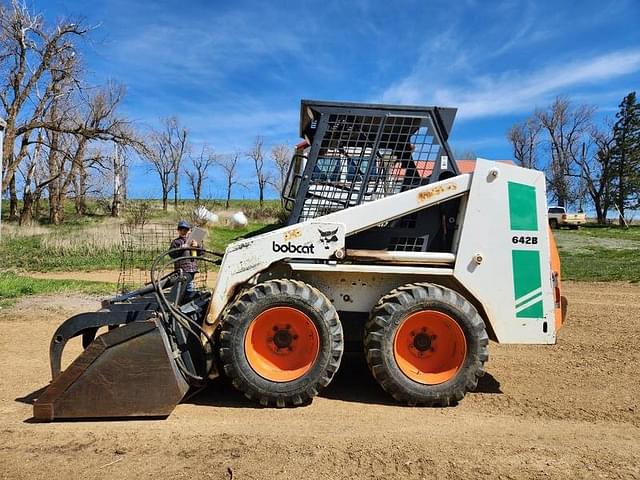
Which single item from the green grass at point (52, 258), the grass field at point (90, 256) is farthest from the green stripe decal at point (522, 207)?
the green grass at point (52, 258)

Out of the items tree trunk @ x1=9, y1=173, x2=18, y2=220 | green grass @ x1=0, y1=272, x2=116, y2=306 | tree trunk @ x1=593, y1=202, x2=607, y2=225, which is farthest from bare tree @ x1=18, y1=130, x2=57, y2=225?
tree trunk @ x1=593, y1=202, x2=607, y2=225

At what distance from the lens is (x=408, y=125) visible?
5.41 meters

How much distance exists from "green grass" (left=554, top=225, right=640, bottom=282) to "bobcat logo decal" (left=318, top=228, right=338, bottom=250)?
12207 millimetres

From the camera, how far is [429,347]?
506cm

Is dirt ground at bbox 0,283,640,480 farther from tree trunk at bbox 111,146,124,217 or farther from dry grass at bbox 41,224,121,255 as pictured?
tree trunk at bbox 111,146,124,217

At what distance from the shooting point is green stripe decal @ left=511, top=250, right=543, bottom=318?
511cm

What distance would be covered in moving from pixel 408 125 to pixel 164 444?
3.71m

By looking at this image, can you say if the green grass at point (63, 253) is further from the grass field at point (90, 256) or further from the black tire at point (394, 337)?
the black tire at point (394, 337)

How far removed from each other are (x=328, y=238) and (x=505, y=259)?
68.1 inches

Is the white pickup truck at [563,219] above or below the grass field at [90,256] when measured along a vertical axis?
A: above

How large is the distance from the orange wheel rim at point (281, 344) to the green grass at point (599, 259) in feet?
40.8

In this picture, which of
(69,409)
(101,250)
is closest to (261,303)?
Result: (69,409)

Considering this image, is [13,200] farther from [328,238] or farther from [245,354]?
[328,238]

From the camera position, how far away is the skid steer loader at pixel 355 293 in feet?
14.9
